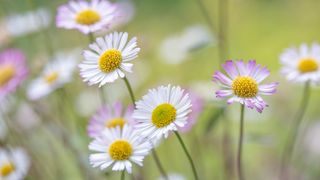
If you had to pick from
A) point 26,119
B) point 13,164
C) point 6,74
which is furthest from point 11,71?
point 26,119

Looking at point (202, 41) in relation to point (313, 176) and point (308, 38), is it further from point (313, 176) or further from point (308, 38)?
point (308, 38)

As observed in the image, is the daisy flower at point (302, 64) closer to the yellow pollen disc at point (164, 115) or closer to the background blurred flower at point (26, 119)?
the yellow pollen disc at point (164, 115)

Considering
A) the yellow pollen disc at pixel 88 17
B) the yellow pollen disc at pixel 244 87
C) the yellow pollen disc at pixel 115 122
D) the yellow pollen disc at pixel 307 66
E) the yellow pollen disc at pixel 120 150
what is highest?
the yellow pollen disc at pixel 88 17

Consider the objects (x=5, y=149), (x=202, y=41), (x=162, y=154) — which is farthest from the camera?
(x=162, y=154)

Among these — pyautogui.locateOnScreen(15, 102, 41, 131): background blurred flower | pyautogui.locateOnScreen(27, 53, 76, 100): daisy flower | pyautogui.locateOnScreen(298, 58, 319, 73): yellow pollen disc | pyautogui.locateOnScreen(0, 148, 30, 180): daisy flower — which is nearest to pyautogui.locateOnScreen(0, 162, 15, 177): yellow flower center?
pyautogui.locateOnScreen(0, 148, 30, 180): daisy flower

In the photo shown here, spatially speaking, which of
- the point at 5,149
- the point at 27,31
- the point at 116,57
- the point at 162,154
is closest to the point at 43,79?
the point at 5,149

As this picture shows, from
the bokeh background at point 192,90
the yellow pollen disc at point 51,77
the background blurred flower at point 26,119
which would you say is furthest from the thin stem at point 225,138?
the background blurred flower at point 26,119

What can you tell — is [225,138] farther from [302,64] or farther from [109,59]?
[109,59]
